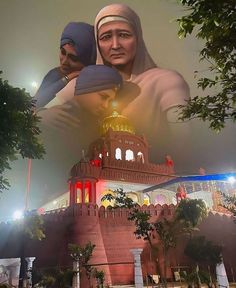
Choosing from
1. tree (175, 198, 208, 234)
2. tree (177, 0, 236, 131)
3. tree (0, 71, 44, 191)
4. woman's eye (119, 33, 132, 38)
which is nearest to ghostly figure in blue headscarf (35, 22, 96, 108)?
woman's eye (119, 33, 132, 38)

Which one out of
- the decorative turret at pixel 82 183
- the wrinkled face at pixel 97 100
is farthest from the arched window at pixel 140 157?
the wrinkled face at pixel 97 100

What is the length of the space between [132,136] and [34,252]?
22.0 m

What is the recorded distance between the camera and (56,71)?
161 ft

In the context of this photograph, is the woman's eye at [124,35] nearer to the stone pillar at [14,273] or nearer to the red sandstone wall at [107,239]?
the red sandstone wall at [107,239]

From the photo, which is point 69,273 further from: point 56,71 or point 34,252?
point 56,71

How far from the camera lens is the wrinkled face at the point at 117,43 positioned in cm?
4522

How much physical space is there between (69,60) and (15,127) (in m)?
38.5

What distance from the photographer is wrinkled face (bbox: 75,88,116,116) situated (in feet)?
155

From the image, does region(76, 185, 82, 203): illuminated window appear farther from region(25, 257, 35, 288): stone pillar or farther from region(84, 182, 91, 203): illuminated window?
region(25, 257, 35, 288): stone pillar

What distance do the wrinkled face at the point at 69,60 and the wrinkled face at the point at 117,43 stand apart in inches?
184

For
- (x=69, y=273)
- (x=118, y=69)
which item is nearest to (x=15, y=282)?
(x=69, y=273)

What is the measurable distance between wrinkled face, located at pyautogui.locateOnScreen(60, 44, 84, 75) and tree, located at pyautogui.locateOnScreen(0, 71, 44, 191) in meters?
36.0

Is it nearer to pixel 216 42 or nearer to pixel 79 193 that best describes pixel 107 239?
pixel 79 193

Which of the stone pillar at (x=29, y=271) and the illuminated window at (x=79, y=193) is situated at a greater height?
the illuminated window at (x=79, y=193)
